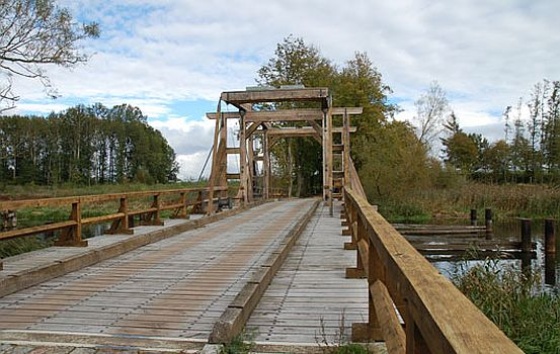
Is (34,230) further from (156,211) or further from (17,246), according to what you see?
(17,246)

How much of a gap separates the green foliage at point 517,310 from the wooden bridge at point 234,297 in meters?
1.55

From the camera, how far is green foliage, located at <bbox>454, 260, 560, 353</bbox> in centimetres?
485

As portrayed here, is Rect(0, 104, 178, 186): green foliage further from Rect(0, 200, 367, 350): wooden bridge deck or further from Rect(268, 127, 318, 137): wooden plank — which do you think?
Rect(0, 200, 367, 350): wooden bridge deck

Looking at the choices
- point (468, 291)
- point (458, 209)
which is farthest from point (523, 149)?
point (468, 291)

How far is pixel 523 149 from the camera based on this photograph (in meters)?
35.5

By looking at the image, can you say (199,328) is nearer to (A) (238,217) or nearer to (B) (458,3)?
(A) (238,217)

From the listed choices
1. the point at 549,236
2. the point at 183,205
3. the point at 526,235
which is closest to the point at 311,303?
the point at 183,205

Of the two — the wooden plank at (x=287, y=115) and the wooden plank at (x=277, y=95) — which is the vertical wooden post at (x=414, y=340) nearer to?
the wooden plank at (x=277, y=95)

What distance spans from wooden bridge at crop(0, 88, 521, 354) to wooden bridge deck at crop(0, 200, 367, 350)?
0.04 feet

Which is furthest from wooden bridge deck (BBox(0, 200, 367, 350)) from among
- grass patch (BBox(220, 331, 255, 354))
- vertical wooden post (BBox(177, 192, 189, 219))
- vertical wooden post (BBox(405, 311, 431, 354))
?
vertical wooden post (BBox(177, 192, 189, 219))

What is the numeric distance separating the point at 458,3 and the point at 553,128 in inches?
911

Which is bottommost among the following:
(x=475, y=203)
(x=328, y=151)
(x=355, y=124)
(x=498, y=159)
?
(x=475, y=203)

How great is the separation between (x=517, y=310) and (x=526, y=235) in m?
7.70

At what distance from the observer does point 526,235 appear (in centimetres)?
1284
